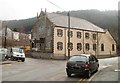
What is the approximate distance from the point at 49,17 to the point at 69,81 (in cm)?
5113

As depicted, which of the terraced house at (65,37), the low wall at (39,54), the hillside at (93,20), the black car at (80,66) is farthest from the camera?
the hillside at (93,20)

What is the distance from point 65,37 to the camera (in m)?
67.8

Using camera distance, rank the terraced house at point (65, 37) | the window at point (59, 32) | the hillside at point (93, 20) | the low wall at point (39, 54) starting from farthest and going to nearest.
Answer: the hillside at point (93, 20) < the window at point (59, 32) < the terraced house at point (65, 37) < the low wall at point (39, 54)

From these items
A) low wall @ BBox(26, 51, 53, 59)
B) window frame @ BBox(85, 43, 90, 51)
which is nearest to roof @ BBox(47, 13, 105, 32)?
window frame @ BBox(85, 43, 90, 51)

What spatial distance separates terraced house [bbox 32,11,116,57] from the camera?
217ft

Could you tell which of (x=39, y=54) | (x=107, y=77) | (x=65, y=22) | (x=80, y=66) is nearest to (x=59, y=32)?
(x=65, y=22)

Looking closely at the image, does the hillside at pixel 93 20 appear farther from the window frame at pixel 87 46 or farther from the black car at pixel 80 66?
the black car at pixel 80 66

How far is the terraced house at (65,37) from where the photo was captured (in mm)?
66125

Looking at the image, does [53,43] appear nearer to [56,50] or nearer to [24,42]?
[56,50]

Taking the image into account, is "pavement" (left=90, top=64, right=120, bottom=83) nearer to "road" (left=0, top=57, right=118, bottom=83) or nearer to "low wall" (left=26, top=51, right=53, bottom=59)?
"road" (left=0, top=57, right=118, bottom=83)

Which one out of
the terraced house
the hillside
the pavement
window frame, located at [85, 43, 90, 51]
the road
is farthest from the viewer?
the hillside

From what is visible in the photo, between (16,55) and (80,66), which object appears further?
(16,55)

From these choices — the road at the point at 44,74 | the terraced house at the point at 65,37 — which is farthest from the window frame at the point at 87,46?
the road at the point at 44,74

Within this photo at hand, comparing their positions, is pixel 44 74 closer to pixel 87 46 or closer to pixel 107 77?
pixel 107 77
